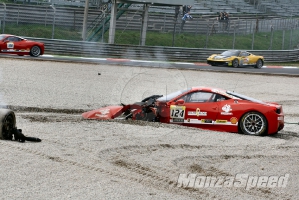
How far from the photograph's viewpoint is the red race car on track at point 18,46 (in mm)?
27016

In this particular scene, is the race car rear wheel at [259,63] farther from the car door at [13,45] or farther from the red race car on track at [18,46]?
the car door at [13,45]

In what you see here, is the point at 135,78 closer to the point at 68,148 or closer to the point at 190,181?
the point at 68,148

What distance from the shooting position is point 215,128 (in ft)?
43.8

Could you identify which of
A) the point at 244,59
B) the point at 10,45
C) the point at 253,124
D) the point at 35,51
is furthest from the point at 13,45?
the point at 253,124

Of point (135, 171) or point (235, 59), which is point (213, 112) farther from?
point (235, 59)

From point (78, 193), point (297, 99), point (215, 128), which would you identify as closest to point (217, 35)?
point (297, 99)

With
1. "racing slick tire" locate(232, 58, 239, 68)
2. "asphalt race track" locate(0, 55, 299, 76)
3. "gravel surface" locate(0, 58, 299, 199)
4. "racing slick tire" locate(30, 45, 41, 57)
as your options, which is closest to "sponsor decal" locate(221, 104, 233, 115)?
"gravel surface" locate(0, 58, 299, 199)

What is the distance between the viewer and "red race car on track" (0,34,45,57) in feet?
88.6

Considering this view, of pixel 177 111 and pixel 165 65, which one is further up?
pixel 165 65

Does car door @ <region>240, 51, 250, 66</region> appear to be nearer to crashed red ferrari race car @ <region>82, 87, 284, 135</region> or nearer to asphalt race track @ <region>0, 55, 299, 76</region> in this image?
asphalt race track @ <region>0, 55, 299, 76</region>

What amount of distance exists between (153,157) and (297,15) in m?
42.0

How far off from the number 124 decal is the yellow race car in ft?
59.1

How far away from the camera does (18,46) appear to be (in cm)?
2731

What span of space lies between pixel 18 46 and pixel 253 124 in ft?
54.0
